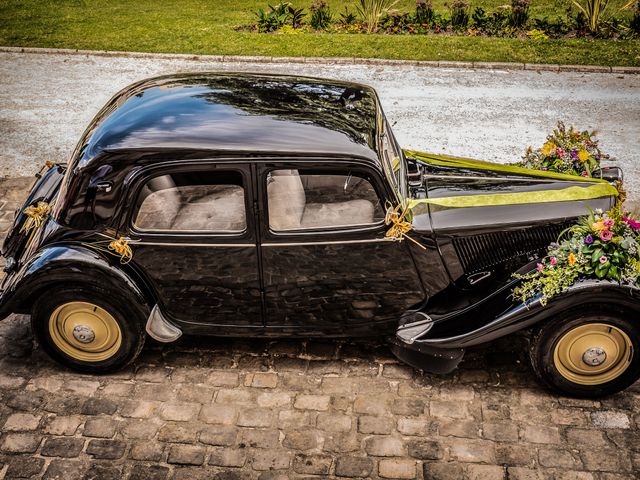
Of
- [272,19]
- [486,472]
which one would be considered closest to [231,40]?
[272,19]

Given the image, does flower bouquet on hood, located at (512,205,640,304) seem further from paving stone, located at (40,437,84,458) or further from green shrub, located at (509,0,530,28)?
green shrub, located at (509,0,530,28)

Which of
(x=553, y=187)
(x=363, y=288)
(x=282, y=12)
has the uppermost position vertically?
(x=553, y=187)

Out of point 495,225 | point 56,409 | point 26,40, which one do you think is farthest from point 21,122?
point 495,225

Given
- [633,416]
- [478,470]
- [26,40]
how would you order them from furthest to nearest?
[26,40]
[633,416]
[478,470]

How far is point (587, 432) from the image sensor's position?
4.44 meters

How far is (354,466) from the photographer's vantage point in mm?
4230

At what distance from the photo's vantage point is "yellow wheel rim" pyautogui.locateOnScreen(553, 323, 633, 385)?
14.6 feet

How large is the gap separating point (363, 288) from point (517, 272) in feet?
3.58

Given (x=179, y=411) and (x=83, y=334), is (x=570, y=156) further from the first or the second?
(x=83, y=334)

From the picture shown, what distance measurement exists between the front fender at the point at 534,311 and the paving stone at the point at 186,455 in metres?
1.61

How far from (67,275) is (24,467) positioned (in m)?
1.28

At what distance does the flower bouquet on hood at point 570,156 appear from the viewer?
539 centimetres

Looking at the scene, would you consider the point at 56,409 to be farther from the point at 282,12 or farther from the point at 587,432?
the point at 282,12

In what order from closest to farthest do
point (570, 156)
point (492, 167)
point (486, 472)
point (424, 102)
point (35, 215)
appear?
1. point (486, 472)
2. point (35, 215)
3. point (492, 167)
4. point (570, 156)
5. point (424, 102)
